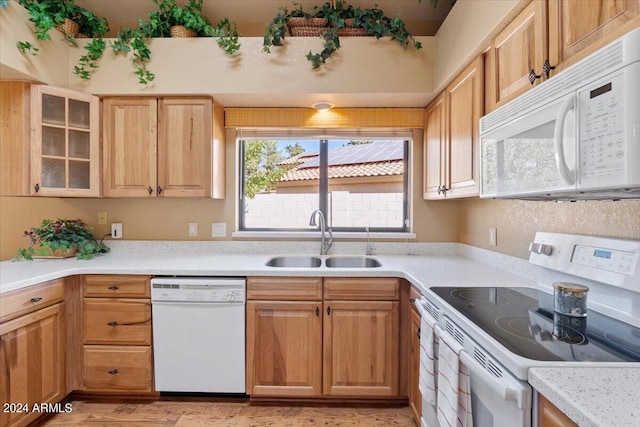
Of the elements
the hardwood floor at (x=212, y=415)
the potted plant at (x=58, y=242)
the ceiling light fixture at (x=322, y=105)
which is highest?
the ceiling light fixture at (x=322, y=105)

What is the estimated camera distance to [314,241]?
8.18 feet

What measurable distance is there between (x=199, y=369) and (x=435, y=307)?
1455mm

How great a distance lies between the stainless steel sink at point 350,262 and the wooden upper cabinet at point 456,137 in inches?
26.0

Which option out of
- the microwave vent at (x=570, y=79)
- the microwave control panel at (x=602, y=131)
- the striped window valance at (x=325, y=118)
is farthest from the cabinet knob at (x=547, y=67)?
the striped window valance at (x=325, y=118)

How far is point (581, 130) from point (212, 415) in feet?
7.17

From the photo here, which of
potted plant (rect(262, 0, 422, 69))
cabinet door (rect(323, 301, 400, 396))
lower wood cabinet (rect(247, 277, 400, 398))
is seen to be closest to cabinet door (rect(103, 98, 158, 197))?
potted plant (rect(262, 0, 422, 69))

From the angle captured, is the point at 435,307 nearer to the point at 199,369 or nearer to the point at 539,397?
the point at 539,397

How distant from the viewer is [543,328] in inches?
38.9

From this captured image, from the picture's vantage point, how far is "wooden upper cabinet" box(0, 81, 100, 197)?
192 centimetres

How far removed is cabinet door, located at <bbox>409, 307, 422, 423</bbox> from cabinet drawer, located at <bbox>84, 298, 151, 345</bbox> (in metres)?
1.57

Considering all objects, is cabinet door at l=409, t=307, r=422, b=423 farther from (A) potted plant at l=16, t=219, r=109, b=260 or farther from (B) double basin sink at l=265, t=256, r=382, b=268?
(A) potted plant at l=16, t=219, r=109, b=260

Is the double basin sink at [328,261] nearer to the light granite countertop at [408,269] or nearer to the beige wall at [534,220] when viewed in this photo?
the light granite countertop at [408,269]

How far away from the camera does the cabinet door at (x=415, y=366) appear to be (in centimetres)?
163

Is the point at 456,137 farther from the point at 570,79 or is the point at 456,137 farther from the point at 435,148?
the point at 570,79
